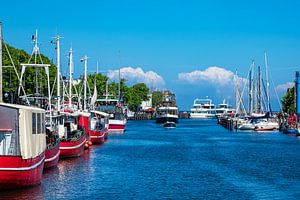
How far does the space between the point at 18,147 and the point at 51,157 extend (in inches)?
563

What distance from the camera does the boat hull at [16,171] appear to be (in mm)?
35791

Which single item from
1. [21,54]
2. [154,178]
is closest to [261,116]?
[21,54]

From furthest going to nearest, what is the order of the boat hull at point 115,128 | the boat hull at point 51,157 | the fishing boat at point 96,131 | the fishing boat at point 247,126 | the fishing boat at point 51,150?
the fishing boat at point 247,126 < the boat hull at point 115,128 < the fishing boat at point 96,131 < the fishing boat at point 51,150 < the boat hull at point 51,157

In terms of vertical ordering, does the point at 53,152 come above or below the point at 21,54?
below

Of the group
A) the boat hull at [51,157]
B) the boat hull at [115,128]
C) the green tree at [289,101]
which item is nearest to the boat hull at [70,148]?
the boat hull at [51,157]

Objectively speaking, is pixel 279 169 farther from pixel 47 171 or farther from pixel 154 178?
pixel 47 171

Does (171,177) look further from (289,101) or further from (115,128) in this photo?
(289,101)

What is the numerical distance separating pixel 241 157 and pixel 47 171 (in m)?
28.4

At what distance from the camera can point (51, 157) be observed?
169 feet

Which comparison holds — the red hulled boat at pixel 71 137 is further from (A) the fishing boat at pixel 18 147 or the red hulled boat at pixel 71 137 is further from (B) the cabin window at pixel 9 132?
(B) the cabin window at pixel 9 132

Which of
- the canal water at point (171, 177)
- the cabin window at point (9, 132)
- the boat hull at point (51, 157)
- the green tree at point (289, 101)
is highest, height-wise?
the green tree at point (289, 101)

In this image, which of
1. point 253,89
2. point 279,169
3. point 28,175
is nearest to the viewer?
point 28,175

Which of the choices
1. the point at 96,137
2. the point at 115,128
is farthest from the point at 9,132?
the point at 115,128

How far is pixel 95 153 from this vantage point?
2953 inches
